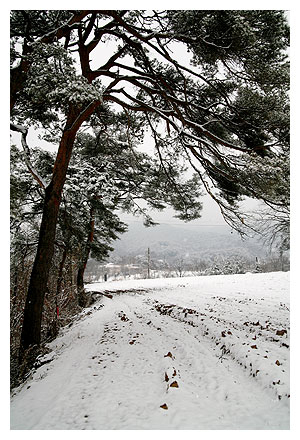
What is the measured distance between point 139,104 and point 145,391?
5.10m

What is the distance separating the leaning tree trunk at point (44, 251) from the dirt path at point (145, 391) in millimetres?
628

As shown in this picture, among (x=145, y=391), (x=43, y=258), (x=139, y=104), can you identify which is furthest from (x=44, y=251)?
(x=139, y=104)

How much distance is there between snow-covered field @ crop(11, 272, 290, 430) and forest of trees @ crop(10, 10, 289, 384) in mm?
1142

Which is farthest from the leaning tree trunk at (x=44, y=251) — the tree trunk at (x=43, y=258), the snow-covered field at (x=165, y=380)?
the snow-covered field at (x=165, y=380)

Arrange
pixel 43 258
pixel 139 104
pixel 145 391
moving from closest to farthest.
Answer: pixel 145 391, pixel 43 258, pixel 139 104

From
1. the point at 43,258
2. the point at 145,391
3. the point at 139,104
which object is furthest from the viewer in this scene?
the point at 139,104

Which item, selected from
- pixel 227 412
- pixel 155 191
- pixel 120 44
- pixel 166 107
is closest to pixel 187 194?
pixel 155 191

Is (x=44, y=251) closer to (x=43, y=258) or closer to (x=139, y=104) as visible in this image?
(x=43, y=258)

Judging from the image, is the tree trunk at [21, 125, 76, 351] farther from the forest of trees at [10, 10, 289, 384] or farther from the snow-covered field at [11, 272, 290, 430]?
the snow-covered field at [11, 272, 290, 430]

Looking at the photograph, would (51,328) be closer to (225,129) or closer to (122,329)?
(122,329)

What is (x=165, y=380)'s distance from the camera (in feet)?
9.78

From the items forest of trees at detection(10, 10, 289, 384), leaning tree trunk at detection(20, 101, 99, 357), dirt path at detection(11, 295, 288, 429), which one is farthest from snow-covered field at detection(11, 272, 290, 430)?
forest of trees at detection(10, 10, 289, 384)

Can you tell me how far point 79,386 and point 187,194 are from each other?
6.34 metres
